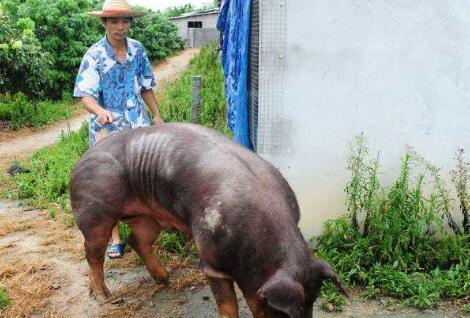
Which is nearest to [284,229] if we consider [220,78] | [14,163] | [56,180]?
[56,180]

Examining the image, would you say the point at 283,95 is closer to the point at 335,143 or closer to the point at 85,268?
the point at 335,143

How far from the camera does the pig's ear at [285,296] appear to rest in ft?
8.51

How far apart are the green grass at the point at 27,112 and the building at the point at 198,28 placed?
18.5 m

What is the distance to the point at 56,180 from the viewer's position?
6762 mm

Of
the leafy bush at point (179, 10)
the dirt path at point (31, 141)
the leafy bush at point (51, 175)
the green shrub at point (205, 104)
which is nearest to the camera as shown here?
the leafy bush at point (51, 175)

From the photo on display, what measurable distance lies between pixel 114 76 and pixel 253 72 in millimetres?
1378

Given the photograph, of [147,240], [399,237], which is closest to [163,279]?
[147,240]

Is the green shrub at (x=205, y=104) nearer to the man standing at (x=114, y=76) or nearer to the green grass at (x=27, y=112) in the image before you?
the man standing at (x=114, y=76)

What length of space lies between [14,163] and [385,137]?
21.0 ft

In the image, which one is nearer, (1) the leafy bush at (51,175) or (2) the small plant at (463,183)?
(2) the small plant at (463,183)

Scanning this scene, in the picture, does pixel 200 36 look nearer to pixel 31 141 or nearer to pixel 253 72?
pixel 31 141

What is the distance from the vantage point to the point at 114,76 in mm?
4441

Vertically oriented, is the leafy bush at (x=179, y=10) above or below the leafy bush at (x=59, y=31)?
above

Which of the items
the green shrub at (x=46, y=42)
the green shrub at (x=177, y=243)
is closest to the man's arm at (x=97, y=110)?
the green shrub at (x=177, y=243)
